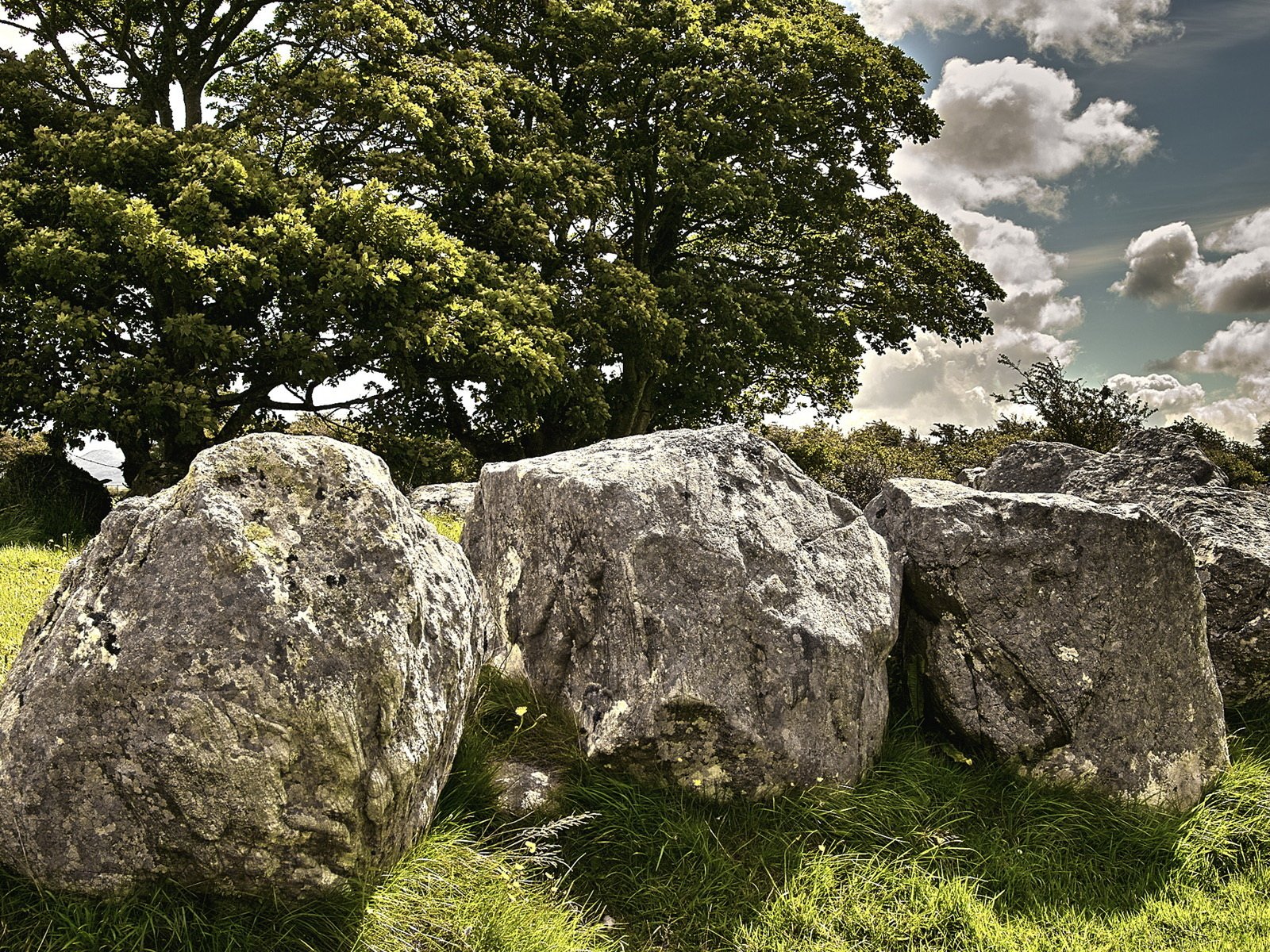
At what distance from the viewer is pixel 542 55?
20.0 metres

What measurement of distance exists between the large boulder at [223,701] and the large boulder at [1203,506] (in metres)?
6.11

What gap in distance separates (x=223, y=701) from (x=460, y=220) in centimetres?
1475

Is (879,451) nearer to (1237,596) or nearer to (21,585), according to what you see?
(1237,596)

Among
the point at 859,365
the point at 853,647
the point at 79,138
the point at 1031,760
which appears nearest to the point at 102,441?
the point at 79,138

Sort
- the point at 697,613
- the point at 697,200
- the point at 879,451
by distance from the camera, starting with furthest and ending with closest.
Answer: the point at 879,451
the point at 697,200
the point at 697,613

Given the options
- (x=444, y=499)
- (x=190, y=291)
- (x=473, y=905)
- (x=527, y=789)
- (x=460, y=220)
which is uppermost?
(x=460, y=220)

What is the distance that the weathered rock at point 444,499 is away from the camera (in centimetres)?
1052

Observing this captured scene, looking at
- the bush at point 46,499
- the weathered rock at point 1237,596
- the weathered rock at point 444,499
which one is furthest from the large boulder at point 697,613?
the bush at point 46,499

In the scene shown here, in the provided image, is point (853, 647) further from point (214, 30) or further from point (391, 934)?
point (214, 30)

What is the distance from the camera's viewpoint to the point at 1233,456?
2381cm

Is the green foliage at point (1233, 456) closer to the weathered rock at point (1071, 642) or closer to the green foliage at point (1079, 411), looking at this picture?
the green foliage at point (1079, 411)

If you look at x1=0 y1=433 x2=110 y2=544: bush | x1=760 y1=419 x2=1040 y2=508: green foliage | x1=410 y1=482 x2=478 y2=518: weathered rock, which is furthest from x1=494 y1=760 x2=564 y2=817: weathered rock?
x1=760 y1=419 x2=1040 y2=508: green foliage

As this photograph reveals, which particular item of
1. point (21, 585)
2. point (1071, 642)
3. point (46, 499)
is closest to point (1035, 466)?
point (1071, 642)

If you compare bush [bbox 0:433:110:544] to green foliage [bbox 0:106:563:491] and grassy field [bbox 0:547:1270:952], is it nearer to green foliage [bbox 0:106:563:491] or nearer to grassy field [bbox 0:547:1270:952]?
green foliage [bbox 0:106:563:491]
